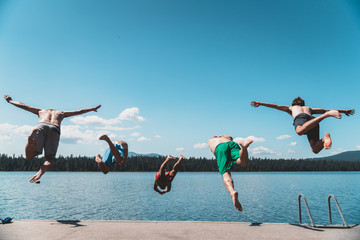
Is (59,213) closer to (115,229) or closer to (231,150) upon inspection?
(115,229)

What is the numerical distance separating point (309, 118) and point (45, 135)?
24.7ft

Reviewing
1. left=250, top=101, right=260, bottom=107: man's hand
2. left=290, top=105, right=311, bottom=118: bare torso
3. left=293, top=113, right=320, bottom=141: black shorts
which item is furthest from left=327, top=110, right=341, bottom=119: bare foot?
left=250, top=101, right=260, bottom=107: man's hand

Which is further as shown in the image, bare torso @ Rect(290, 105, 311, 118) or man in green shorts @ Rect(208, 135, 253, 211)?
bare torso @ Rect(290, 105, 311, 118)

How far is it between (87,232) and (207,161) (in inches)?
6311

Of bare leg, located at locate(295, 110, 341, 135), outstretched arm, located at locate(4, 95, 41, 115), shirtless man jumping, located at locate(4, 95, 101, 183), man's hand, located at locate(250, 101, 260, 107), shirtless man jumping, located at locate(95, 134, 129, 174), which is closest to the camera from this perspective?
bare leg, located at locate(295, 110, 341, 135)

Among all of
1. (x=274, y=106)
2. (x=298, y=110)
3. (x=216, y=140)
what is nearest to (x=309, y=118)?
(x=298, y=110)

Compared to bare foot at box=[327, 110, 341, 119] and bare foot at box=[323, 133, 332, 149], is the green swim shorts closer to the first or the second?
bare foot at box=[323, 133, 332, 149]

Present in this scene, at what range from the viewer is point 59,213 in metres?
29.9

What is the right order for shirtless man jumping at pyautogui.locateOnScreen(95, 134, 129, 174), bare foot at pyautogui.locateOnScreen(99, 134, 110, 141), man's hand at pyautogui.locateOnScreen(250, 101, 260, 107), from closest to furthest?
1. bare foot at pyautogui.locateOnScreen(99, 134, 110, 141)
2. man's hand at pyautogui.locateOnScreen(250, 101, 260, 107)
3. shirtless man jumping at pyautogui.locateOnScreen(95, 134, 129, 174)

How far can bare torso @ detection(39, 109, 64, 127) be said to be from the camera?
7.60 metres

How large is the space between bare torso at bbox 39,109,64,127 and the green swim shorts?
5.03 meters

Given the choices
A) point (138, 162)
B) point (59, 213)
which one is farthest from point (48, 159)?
point (138, 162)

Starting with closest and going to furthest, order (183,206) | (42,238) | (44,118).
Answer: (42,238) < (44,118) < (183,206)

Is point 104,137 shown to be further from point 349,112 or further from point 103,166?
point 349,112
